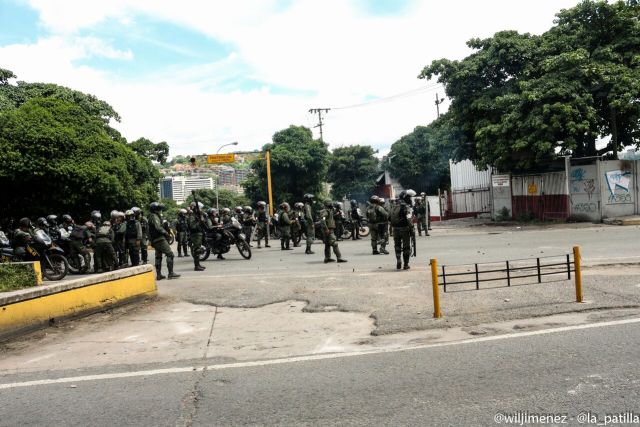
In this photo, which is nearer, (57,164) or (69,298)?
(69,298)

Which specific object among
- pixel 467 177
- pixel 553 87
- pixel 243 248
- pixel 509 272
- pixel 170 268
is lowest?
pixel 509 272

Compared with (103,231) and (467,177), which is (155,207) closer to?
(103,231)

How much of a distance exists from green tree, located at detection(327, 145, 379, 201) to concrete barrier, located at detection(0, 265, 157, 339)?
37157mm

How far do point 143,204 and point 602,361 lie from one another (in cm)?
2120

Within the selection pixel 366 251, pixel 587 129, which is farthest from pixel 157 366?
pixel 587 129

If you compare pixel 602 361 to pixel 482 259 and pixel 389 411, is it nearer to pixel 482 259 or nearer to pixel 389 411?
pixel 389 411

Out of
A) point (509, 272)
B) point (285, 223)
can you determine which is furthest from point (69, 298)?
point (285, 223)

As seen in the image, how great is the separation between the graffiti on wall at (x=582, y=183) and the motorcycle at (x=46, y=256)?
720 inches

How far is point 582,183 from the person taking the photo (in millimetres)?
20328

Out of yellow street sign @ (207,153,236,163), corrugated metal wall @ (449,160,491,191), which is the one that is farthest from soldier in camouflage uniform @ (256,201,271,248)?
corrugated metal wall @ (449,160,491,191)

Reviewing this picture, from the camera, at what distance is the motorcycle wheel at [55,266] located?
11.4 meters

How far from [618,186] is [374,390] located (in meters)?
19.6

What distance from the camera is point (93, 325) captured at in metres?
7.05

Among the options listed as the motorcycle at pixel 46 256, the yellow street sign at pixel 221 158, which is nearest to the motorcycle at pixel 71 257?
the motorcycle at pixel 46 256
